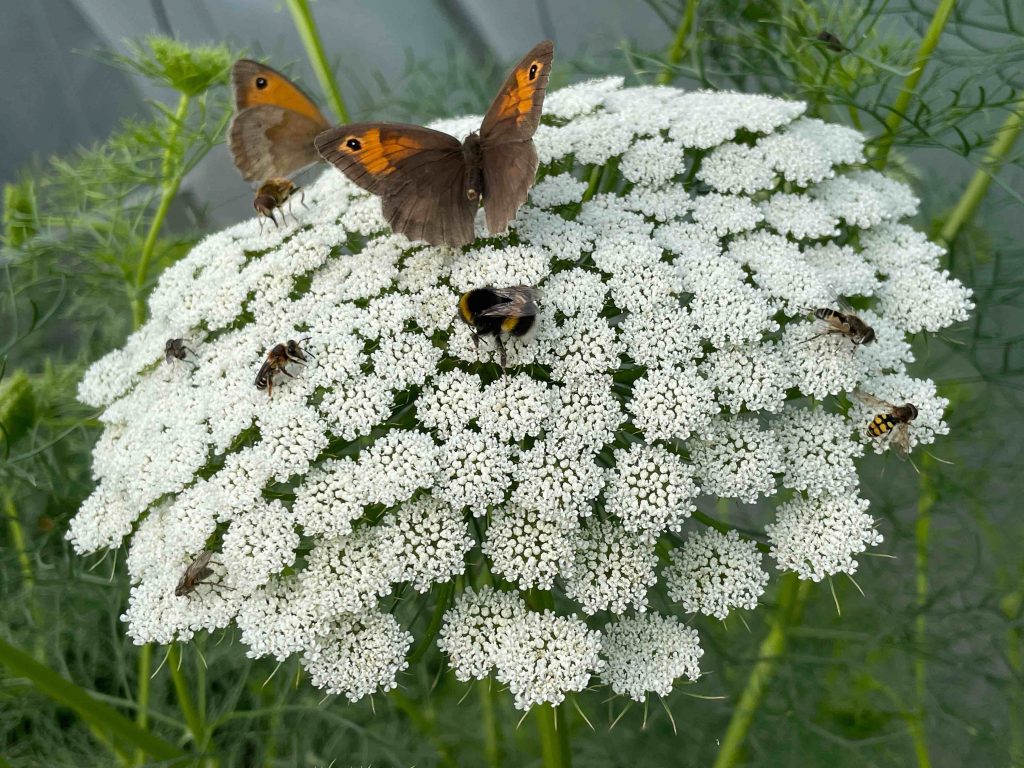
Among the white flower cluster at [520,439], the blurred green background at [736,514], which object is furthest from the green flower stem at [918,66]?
the white flower cluster at [520,439]

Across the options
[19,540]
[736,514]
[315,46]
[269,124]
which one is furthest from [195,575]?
[736,514]

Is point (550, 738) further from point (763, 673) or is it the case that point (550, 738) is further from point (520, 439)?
point (763, 673)

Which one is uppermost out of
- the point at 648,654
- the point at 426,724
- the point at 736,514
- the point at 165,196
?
the point at 165,196

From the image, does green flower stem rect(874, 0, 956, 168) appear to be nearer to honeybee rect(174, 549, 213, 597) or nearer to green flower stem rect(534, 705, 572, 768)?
green flower stem rect(534, 705, 572, 768)

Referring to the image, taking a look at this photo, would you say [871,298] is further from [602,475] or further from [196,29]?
[196,29]

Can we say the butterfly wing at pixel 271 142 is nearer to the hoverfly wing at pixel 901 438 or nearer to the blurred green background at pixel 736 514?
the blurred green background at pixel 736 514

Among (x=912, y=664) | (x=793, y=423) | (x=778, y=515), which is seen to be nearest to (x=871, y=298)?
(x=793, y=423)

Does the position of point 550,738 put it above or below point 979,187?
below

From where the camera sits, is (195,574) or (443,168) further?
(443,168)
